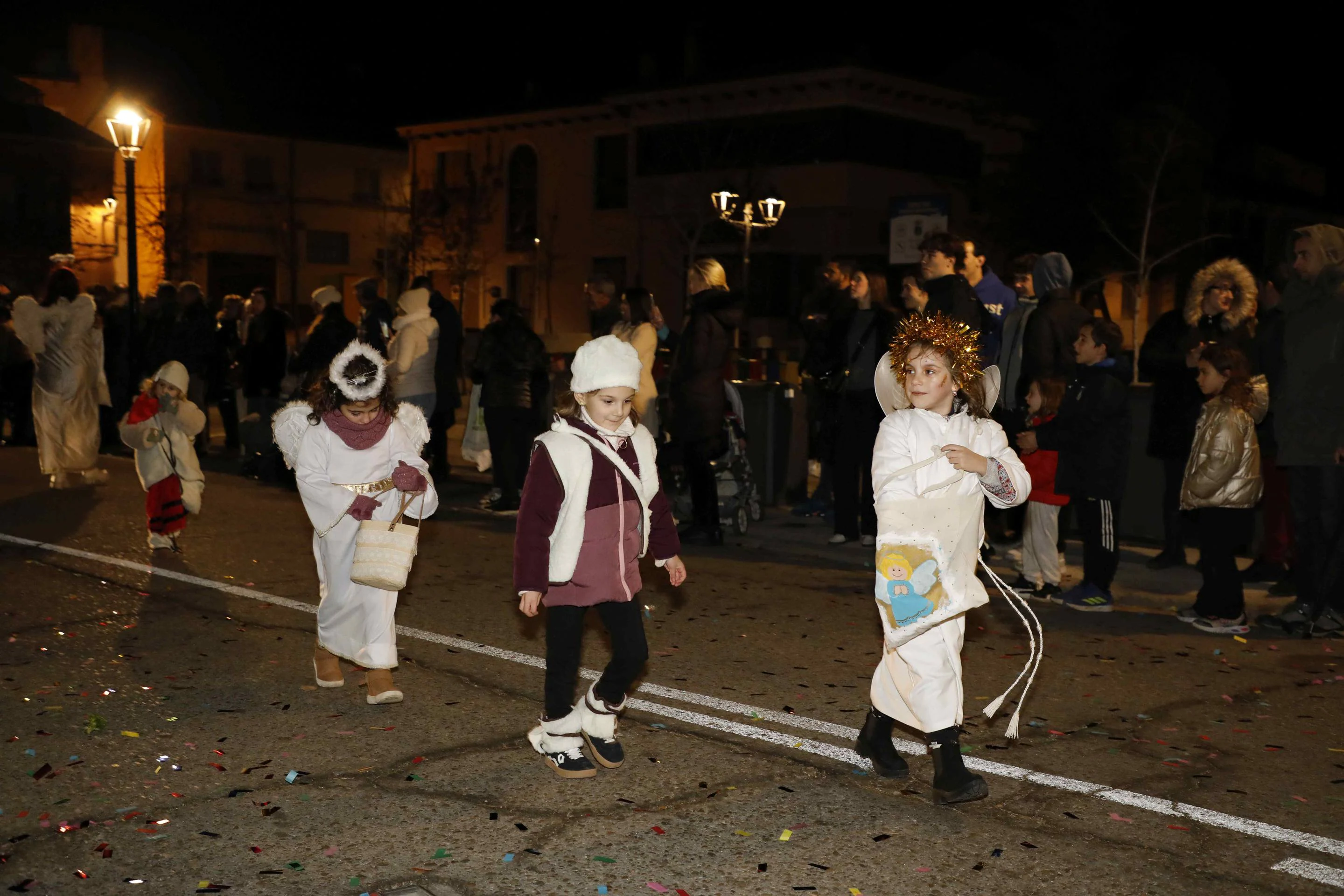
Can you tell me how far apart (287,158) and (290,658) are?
4992 centimetres

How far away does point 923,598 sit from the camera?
456cm

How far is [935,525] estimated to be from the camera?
4.67 m

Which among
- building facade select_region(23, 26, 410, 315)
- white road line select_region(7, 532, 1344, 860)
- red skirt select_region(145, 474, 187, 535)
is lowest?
white road line select_region(7, 532, 1344, 860)

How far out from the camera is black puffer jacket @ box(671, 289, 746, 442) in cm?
1017

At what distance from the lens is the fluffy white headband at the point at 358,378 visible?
5785 millimetres

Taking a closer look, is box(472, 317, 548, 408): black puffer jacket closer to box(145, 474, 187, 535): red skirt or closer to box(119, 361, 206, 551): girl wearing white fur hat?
box(119, 361, 206, 551): girl wearing white fur hat

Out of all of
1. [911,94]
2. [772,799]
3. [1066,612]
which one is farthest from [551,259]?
[772,799]

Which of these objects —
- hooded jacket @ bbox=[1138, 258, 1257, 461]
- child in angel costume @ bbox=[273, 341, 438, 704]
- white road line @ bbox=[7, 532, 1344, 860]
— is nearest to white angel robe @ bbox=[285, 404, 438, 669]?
child in angel costume @ bbox=[273, 341, 438, 704]

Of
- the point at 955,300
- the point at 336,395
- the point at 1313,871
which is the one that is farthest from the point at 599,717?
the point at 955,300

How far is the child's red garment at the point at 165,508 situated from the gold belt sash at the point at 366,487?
4246 mm

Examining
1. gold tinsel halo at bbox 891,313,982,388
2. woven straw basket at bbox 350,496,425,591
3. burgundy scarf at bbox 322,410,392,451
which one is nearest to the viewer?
gold tinsel halo at bbox 891,313,982,388

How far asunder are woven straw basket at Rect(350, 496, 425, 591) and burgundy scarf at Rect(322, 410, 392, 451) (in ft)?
1.23

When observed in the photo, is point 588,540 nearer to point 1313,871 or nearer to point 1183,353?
point 1313,871

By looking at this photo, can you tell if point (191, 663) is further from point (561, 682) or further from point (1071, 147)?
point (1071, 147)
